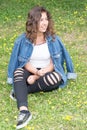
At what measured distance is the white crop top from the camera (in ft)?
20.9

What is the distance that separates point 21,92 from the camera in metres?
5.96

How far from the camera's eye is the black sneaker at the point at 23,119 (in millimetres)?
5395

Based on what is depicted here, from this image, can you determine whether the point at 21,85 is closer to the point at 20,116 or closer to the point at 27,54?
the point at 27,54

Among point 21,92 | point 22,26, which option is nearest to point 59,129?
point 21,92

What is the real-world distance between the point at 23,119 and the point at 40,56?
123 cm

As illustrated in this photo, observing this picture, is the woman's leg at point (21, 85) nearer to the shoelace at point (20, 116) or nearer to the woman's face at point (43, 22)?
the shoelace at point (20, 116)

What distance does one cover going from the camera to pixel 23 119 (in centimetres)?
547

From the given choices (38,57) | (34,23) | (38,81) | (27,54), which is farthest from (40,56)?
(34,23)

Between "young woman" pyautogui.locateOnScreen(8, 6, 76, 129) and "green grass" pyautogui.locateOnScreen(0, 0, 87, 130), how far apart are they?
192mm

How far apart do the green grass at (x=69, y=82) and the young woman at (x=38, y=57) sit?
192 millimetres

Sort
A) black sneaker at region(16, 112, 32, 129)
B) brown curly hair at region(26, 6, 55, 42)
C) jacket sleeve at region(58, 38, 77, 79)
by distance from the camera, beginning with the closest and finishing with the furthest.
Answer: black sneaker at region(16, 112, 32, 129), brown curly hair at region(26, 6, 55, 42), jacket sleeve at region(58, 38, 77, 79)

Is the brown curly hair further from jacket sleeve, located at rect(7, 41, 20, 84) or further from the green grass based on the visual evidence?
the green grass

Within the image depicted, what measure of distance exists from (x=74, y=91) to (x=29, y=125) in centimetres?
128


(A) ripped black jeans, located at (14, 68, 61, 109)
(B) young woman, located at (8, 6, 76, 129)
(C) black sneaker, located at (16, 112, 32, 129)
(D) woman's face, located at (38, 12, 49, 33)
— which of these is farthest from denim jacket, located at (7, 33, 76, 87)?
(C) black sneaker, located at (16, 112, 32, 129)
